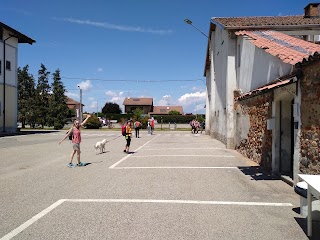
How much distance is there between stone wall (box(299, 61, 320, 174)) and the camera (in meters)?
6.56

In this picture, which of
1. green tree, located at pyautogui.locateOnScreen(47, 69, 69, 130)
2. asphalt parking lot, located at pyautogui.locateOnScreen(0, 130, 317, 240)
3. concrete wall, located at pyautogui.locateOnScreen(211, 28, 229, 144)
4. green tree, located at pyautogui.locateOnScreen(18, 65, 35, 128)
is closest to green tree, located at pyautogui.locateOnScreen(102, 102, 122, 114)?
green tree, located at pyautogui.locateOnScreen(18, 65, 35, 128)

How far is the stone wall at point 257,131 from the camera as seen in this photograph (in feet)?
34.5

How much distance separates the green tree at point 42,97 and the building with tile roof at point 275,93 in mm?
45553

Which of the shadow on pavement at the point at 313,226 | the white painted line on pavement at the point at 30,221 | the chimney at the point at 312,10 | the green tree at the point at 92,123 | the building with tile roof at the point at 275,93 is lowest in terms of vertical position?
the white painted line on pavement at the point at 30,221

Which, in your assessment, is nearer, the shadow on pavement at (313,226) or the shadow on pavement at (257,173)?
the shadow on pavement at (313,226)

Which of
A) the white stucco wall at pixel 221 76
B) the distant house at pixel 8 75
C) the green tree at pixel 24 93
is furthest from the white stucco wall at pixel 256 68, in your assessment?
the green tree at pixel 24 93

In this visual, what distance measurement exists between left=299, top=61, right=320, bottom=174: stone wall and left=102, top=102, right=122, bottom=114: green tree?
96646 millimetres

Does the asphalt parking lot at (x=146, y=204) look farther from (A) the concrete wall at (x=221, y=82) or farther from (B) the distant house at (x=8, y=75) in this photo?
(B) the distant house at (x=8, y=75)

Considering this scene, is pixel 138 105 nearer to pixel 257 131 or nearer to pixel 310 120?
pixel 257 131

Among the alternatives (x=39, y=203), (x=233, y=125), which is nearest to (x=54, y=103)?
(x=233, y=125)

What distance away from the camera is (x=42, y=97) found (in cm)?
6006

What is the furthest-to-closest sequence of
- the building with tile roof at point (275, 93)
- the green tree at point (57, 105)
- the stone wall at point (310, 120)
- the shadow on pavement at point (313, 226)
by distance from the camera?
the green tree at point (57, 105), the building with tile roof at point (275, 93), the stone wall at point (310, 120), the shadow on pavement at point (313, 226)

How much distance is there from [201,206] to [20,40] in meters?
38.2

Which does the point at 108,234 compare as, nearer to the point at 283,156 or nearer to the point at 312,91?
the point at 312,91
